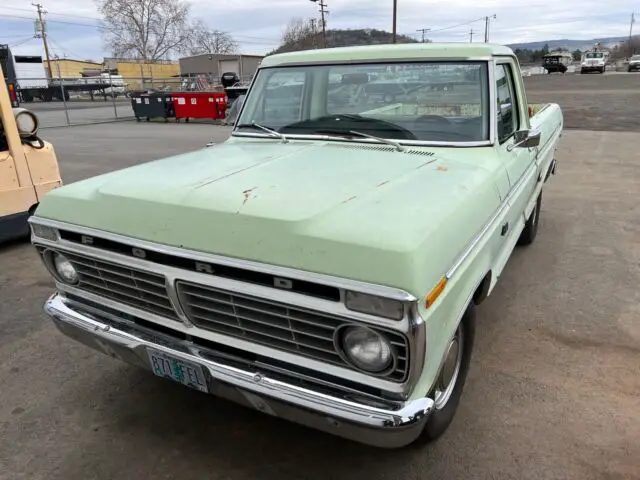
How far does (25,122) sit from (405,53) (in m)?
4.23

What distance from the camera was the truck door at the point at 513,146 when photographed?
3175 mm

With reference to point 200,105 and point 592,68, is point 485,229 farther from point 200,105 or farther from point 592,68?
point 592,68

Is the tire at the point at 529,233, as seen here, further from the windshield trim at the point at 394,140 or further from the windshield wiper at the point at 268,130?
the windshield wiper at the point at 268,130

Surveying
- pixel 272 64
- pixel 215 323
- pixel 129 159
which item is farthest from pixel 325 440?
pixel 129 159

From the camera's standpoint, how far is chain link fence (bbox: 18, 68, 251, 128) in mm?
22062

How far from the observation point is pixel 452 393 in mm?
2611

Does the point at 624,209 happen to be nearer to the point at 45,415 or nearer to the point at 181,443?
the point at 181,443

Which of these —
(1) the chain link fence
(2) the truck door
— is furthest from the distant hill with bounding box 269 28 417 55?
(2) the truck door

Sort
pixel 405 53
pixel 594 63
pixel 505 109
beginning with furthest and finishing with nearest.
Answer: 1. pixel 594 63
2. pixel 505 109
3. pixel 405 53

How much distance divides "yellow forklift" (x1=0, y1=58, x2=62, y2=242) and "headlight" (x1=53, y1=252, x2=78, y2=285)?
10.3ft

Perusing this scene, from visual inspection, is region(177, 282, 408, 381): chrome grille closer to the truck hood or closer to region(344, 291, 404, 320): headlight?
region(344, 291, 404, 320): headlight

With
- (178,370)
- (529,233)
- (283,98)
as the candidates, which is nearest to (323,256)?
(178,370)

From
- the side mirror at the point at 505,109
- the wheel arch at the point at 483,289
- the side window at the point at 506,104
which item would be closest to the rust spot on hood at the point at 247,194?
the wheel arch at the point at 483,289

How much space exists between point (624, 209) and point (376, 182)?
5.34 m
